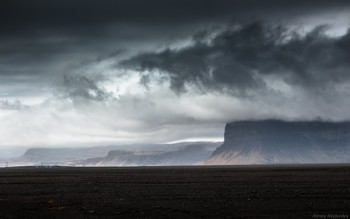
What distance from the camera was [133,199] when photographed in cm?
4681

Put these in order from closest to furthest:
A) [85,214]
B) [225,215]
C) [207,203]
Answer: [225,215] < [85,214] < [207,203]

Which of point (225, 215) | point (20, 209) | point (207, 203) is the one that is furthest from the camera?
point (207, 203)

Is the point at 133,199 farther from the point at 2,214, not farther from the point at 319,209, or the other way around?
the point at 319,209

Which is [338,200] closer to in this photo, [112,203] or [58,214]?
[112,203]

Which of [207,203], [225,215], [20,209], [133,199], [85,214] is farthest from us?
[133,199]

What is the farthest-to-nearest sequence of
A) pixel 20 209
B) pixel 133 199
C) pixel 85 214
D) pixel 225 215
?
1. pixel 133 199
2. pixel 20 209
3. pixel 85 214
4. pixel 225 215

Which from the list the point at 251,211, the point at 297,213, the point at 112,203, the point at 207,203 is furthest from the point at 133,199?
the point at 297,213

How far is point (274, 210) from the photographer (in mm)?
35531

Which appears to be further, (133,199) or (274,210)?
(133,199)

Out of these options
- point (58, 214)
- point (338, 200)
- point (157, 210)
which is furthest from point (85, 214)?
point (338, 200)

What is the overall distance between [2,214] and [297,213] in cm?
2182

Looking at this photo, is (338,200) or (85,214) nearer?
(85,214)

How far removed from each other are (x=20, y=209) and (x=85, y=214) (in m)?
7.00

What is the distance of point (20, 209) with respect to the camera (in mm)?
38812
